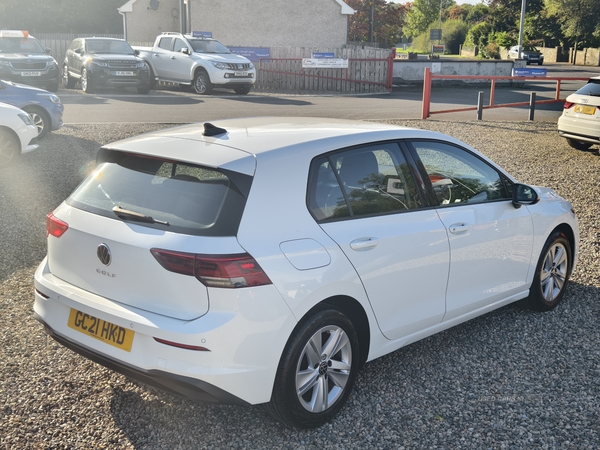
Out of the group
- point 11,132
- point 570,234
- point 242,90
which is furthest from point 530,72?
point 570,234

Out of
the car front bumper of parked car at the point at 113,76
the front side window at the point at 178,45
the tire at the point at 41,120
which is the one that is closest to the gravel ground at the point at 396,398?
the tire at the point at 41,120

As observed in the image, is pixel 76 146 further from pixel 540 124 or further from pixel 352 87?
pixel 352 87

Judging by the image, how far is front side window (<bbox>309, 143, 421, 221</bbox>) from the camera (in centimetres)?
401

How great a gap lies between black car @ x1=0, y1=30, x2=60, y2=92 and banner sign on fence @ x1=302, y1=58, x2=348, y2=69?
32.2ft

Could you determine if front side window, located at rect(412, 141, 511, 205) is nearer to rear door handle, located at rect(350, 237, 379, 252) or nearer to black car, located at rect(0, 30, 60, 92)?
rear door handle, located at rect(350, 237, 379, 252)

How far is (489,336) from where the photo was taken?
5.41m

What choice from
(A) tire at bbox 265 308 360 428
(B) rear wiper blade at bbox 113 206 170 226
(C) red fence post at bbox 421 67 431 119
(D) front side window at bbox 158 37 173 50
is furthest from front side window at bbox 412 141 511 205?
(D) front side window at bbox 158 37 173 50

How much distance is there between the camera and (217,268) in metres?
3.46

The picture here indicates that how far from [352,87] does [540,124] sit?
12245 mm

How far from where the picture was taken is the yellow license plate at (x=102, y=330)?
144 inches

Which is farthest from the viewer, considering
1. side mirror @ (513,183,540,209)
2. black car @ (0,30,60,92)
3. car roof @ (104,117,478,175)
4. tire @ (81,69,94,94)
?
tire @ (81,69,94,94)

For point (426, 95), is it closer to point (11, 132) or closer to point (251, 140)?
point (11, 132)

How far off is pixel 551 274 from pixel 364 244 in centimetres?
250

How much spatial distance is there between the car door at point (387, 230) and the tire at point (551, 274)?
1.36 meters
